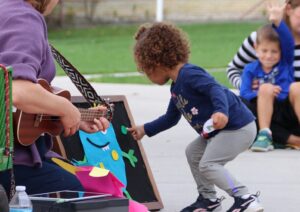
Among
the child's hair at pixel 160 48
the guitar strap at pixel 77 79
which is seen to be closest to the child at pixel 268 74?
the child's hair at pixel 160 48

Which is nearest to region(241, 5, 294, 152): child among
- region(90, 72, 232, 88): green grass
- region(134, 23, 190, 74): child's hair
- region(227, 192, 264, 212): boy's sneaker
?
region(134, 23, 190, 74): child's hair

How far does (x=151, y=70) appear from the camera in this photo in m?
5.63

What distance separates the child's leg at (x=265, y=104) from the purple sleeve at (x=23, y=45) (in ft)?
13.9

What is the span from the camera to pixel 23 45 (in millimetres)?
4008

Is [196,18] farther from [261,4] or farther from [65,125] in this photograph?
[65,125]

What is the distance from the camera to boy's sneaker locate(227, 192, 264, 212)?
5.45 meters

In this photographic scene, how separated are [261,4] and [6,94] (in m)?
29.5

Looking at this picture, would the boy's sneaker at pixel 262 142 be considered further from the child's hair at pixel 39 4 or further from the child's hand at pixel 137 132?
the child's hair at pixel 39 4

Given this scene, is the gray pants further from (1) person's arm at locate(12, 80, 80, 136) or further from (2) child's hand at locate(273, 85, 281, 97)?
(2) child's hand at locate(273, 85, 281, 97)

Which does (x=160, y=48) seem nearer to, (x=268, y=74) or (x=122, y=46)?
(x=268, y=74)

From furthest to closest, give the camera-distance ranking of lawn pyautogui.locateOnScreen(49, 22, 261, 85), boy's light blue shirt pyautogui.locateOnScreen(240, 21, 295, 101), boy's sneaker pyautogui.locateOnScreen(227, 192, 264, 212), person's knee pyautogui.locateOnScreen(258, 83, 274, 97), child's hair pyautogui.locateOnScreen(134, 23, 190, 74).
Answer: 1. lawn pyautogui.locateOnScreen(49, 22, 261, 85)
2. person's knee pyautogui.locateOnScreen(258, 83, 274, 97)
3. boy's light blue shirt pyautogui.locateOnScreen(240, 21, 295, 101)
4. child's hair pyautogui.locateOnScreen(134, 23, 190, 74)
5. boy's sneaker pyautogui.locateOnScreen(227, 192, 264, 212)

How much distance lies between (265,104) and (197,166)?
2.44 meters

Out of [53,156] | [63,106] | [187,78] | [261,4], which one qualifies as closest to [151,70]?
[187,78]

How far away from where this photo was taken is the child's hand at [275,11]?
762 centimetres
